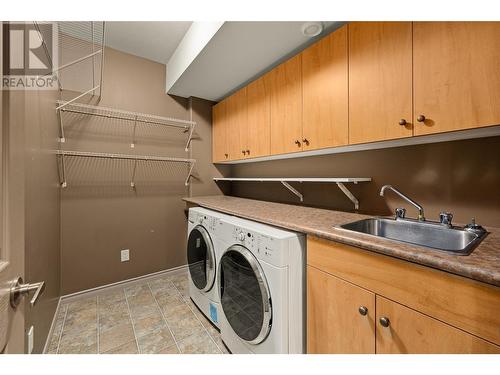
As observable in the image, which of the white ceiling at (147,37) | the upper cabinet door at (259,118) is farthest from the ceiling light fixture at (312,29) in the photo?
the white ceiling at (147,37)

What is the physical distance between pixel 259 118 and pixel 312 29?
0.82 meters

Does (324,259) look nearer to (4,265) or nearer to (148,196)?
(4,265)

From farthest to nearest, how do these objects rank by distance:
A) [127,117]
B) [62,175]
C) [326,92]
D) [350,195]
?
[127,117]
[62,175]
[350,195]
[326,92]

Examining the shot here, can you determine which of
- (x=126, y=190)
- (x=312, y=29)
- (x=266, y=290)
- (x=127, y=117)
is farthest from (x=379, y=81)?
(x=126, y=190)

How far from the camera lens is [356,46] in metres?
1.26

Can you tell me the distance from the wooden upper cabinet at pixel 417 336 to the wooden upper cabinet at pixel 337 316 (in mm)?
45

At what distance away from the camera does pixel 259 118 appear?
6.81 ft

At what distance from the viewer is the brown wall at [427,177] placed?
1099mm

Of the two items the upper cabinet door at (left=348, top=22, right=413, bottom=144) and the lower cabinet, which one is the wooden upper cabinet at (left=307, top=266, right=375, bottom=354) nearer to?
the lower cabinet

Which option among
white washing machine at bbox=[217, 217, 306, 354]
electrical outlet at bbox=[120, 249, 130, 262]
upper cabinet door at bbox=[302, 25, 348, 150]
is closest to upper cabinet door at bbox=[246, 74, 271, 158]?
upper cabinet door at bbox=[302, 25, 348, 150]

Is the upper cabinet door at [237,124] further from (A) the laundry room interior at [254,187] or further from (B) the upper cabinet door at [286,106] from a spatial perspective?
(B) the upper cabinet door at [286,106]

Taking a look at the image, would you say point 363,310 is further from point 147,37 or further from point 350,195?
point 147,37
